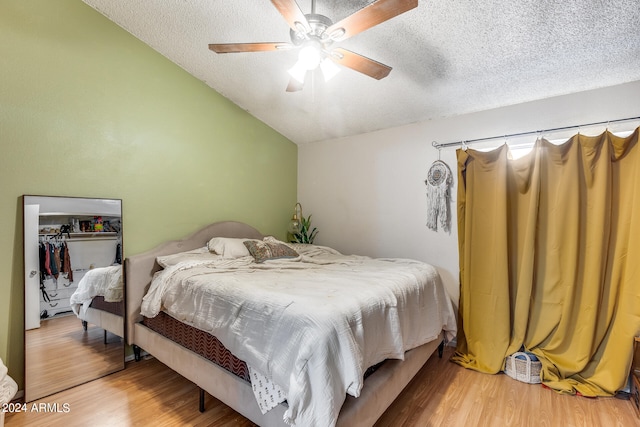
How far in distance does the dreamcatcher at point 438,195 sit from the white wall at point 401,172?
0.20 feet

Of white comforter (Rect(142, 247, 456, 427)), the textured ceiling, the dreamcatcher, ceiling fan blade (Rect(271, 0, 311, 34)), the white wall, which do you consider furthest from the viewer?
the dreamcatcher

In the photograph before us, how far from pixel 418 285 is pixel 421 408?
31.1 inches

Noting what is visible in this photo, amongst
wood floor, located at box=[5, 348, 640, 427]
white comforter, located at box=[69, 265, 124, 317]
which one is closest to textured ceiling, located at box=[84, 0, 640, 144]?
white comforter, located at box=[69, 265, 124, 317]

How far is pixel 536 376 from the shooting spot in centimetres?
227

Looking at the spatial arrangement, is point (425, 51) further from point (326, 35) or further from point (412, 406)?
point (412, 406)

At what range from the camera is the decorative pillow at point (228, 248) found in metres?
2.74

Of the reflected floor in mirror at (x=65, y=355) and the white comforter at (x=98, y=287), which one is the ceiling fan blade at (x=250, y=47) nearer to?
the white comforter at (x=98, y=287)

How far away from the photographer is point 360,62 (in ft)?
5.80

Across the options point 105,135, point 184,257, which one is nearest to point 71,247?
point 184,257

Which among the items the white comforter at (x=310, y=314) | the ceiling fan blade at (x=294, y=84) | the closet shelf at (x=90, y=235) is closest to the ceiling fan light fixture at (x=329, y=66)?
the ceiling fan blade at (x=294, y=84)

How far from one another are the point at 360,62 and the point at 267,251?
1.78 m

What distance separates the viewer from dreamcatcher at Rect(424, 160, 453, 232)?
288 centimetres

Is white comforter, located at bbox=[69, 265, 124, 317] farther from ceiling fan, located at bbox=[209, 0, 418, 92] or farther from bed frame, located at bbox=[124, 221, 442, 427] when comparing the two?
ceiling fan, located at bbox=[209, 0, 418, 92]

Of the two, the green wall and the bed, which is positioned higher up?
the green wall
